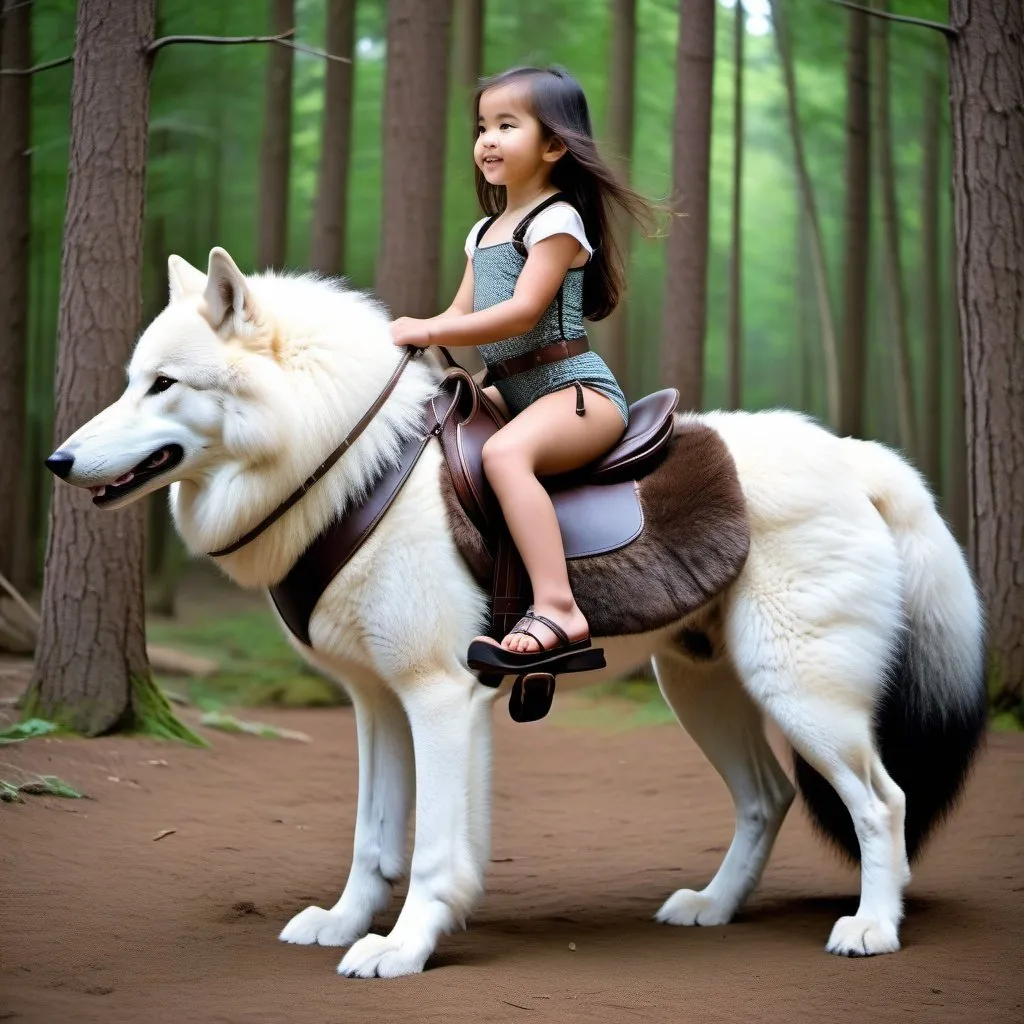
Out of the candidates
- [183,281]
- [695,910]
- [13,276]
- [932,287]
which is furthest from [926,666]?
[932,287]

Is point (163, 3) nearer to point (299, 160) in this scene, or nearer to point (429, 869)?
point (299, 160)

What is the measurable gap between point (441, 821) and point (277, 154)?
10.5 meters

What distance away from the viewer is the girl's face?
368 centimetres

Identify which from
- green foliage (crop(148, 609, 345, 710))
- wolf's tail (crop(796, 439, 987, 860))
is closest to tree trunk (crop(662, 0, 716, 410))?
green foliage (crop(148, 609, 345, 710))

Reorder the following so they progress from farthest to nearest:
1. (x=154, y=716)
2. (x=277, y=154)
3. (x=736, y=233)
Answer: (x=736, y=233) < (x=277, y=154) < (x=154, y=716)

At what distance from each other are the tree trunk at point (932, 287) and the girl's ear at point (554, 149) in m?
12.7

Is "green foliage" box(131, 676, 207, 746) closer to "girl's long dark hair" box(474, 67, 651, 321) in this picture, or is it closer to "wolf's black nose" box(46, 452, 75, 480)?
"wolf's black nose" box(46, 452, 75, 480)

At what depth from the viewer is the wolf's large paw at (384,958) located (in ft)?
11.0

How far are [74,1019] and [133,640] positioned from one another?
3.82 m

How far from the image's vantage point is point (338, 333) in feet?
12.1

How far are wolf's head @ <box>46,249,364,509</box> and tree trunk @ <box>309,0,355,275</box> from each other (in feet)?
27.3

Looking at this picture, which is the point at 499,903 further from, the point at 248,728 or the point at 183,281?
the point at 248,728

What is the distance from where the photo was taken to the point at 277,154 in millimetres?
12602

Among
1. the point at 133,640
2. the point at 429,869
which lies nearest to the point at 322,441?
the point at 429,869
